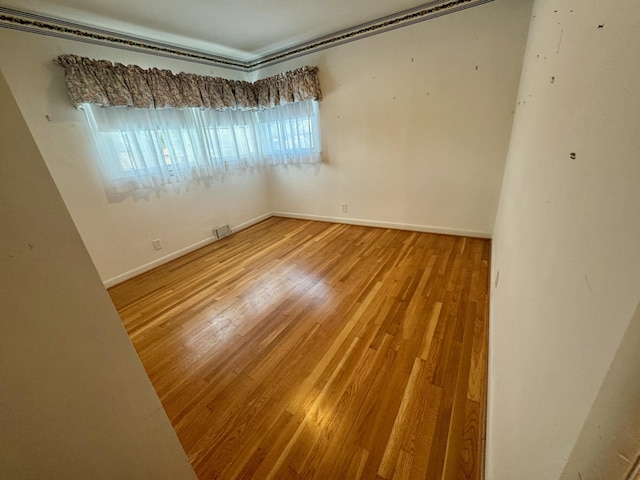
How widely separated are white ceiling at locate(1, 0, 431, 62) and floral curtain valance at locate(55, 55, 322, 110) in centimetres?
31

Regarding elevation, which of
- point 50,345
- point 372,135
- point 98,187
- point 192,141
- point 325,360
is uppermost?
point 192,141

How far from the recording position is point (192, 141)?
2947mm

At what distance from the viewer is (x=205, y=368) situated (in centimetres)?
147

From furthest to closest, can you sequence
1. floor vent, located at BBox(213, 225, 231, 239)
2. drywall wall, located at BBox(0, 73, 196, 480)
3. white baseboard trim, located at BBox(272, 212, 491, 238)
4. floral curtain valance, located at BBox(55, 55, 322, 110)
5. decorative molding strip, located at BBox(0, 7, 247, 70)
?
floor vent, located at BBox(213, 225, 231, 239) < white baseboard trim, located at BBox(272, 212, 491, 238) < floral curtain valance, located at BBox(55, 55, 322, 110) < decorative molding strip, located at BBox(0, 7, 247, 70) < drywall wall, located at BBox(0, 73, 196, 480)

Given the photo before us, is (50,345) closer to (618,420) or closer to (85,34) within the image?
(618,420)

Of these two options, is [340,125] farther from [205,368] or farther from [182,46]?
[205,368]

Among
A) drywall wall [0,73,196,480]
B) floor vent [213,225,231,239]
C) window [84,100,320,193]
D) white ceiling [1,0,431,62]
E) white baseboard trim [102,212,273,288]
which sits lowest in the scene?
white baseboard trim [102,212,273,288]

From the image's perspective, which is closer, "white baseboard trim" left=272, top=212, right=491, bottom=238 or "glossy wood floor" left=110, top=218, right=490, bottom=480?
"glossy wood floor" left=110, top=218, right=490, bottom=480

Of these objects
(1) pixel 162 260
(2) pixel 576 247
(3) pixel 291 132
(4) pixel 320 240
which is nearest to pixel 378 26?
(3) pixel 291 132

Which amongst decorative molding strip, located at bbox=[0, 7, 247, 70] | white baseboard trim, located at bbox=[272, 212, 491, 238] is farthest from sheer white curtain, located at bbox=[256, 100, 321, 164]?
decorative molding strip, located at bbox=[0, 7, 247, 70]

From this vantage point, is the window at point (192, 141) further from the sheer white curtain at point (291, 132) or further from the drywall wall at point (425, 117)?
the drywall wall at point (425, 117)

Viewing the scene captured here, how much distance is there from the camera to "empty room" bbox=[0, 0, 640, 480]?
1.38 ft

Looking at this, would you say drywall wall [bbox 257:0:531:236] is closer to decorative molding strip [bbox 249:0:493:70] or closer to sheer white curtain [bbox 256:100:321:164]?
decorative molding strip [bbox 249:0:493:70]

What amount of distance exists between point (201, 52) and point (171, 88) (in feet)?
2.43
